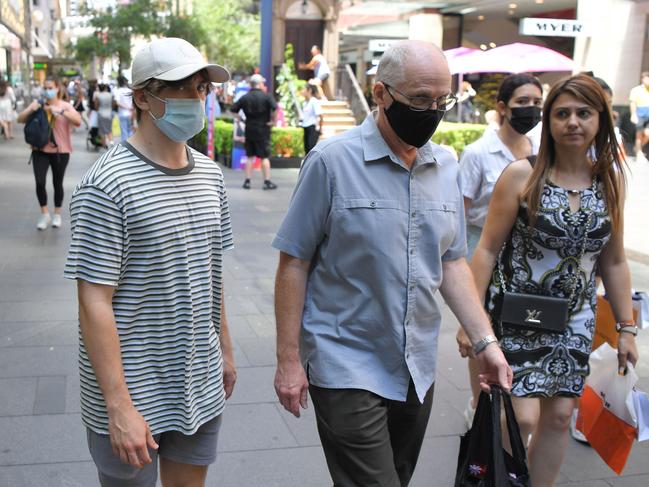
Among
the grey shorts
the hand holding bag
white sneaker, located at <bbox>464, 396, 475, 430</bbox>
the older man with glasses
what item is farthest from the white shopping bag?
the grey shorts

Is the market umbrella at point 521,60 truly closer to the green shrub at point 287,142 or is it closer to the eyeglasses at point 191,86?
the green shrub at point 287,142

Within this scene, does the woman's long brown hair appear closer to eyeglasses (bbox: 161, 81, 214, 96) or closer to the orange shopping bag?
the orange shopping bag

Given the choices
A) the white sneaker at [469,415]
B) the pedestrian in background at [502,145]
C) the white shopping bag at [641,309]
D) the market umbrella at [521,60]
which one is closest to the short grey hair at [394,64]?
the pedestrian in background at [502,145]

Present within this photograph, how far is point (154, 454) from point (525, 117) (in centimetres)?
274

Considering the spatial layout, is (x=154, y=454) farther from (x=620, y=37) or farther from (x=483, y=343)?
(x=620, y=37)

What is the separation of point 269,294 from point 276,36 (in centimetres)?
2211

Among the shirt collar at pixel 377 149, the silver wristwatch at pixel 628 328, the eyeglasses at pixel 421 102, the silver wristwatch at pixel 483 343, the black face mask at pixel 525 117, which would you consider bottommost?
the silver wristwatch at pixel 628 328

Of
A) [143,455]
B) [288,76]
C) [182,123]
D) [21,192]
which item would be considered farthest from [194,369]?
[288,76]

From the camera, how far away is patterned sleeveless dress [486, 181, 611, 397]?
3.15m

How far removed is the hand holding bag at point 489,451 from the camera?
2510 millimetres

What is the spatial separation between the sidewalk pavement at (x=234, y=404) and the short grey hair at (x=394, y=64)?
2.04 meters

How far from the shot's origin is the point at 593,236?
316 cm

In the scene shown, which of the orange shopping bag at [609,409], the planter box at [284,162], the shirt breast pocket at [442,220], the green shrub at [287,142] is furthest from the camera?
the green shrub at [287,142]

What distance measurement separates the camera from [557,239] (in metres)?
3.15
